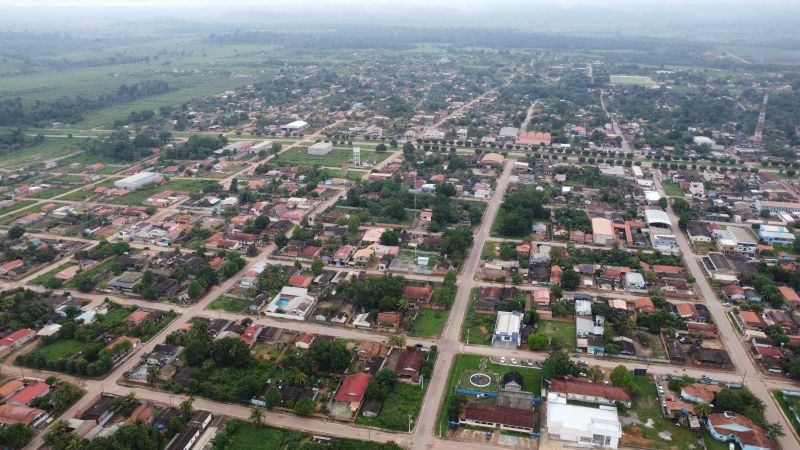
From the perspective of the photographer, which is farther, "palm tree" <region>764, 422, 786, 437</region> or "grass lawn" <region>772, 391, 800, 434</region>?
"grass lawn" <region>772, 391, 800, 434</region>

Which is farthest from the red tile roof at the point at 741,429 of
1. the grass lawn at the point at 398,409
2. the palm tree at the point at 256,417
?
the palm tree at the point at 256,417

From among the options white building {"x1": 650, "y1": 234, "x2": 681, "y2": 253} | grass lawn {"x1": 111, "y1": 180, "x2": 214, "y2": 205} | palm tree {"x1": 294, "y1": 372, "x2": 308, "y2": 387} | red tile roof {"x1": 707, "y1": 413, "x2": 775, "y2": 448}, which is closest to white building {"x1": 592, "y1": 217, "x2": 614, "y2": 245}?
white building {"x1": 650, "y1": 234, "x2": 681, "y2": 253}

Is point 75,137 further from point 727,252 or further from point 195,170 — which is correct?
point 727,252

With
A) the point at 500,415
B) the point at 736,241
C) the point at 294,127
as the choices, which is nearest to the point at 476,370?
the point at 500,415

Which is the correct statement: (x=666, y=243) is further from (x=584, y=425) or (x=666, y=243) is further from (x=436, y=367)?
(x=436, y=367)

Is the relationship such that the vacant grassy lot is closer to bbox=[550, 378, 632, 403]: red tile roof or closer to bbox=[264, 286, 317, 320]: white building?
bbox=[264, 286, 317, 320]: white building
